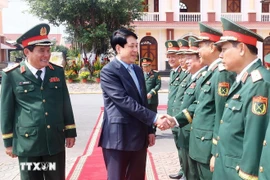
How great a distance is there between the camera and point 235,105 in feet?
8.48

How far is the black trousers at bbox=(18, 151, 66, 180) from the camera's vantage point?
11.3 ft

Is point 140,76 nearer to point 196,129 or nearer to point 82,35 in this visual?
point 196,129

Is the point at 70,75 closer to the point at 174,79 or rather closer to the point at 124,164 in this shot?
the point at 174,79

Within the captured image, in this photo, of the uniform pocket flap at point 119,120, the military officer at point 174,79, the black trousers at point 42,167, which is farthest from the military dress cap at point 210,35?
the black trousers at point 42,167

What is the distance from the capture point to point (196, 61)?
420 cm

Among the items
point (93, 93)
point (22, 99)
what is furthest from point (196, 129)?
point (93, 93)

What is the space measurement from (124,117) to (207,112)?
0.77 m

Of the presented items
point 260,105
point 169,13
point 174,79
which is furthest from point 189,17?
point 260,105

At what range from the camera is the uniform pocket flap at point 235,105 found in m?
2.54

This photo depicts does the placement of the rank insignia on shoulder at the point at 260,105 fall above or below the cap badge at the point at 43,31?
below

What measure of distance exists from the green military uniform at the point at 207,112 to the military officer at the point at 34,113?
51.4 inches

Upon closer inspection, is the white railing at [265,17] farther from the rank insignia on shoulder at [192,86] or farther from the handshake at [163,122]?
the handshake at [163,122]

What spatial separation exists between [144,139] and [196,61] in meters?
1.21

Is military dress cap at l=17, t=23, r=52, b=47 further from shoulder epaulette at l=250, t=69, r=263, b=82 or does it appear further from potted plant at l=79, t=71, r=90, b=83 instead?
potted plant at l=79, t=71, r=90, b=83
